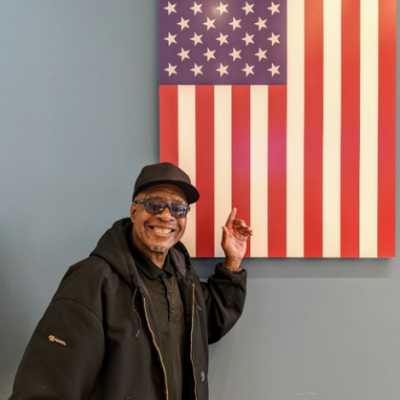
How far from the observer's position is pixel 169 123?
1.39m

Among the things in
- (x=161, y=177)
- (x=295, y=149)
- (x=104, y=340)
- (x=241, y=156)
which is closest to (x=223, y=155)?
(x=241, y=156)

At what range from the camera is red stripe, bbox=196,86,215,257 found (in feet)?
4.58

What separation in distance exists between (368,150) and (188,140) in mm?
787

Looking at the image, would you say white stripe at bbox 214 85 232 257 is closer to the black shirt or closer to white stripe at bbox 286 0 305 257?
white stripe at bbox 286 0 305 257

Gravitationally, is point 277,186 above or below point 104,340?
above

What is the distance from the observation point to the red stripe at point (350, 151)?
140 cm

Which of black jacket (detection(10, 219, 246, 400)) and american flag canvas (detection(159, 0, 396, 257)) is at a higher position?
american flag canvas (detection(159, 0, 396, 257))

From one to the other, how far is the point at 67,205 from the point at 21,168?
0.84 feet

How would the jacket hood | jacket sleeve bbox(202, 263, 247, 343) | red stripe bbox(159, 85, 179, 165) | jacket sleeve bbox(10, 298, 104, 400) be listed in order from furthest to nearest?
1. red stripe bbox(159, 85, 179, 165)
2. jacket sleeve bbox(202, 263, 247, 343)
3. the jacket hood
4. jacket sleeve bbox(10, 298, 104, 400)

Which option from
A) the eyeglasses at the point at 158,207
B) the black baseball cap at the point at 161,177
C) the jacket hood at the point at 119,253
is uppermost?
the black baseball cap at the point at 161,177

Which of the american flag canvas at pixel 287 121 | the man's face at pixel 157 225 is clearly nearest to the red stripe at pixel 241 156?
the american flag canvas at pixel 287 121

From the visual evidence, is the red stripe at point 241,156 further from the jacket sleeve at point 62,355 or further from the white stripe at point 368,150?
the jacket sleeve at point 62,355

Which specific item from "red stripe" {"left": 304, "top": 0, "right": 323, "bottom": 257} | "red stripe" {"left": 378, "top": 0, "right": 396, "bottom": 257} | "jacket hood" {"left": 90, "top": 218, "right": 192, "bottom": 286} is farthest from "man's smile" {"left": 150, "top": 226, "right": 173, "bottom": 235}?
"red stripe" {"left": 378, "top": 0, "right": 396, "bottom": 257}

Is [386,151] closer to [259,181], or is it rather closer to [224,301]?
[259,181]
